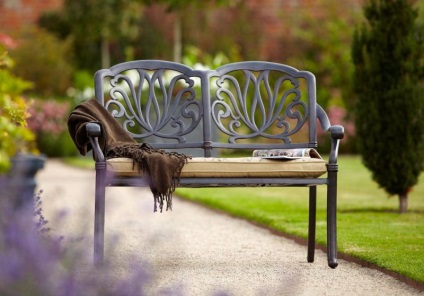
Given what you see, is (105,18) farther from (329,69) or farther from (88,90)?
(329,69)

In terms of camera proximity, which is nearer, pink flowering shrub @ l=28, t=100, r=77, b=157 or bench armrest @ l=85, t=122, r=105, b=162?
bench armrest @ l=85, t=122, r=105, b=162

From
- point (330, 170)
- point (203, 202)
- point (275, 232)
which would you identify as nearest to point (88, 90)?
point (203, 202)

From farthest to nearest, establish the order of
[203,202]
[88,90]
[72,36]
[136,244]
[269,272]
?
[72,36], [88,90], [203,202], [136,244], [269,272]

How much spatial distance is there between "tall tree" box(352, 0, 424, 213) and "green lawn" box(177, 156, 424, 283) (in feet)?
1.34

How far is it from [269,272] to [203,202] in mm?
4589

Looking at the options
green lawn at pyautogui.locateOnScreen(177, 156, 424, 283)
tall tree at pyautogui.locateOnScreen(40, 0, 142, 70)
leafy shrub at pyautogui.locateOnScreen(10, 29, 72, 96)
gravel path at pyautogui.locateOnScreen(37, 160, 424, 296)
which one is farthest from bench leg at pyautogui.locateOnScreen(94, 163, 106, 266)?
leafy shrub at pyautogui.locateOnScreen(10, 29, 72, 96)

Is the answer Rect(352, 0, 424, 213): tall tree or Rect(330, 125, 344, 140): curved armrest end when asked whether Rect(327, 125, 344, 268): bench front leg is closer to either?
Rect(330, 125, 344, 140): curved armrest end

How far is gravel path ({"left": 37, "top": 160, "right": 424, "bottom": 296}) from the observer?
14.6 feet

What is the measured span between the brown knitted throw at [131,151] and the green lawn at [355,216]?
4.16ft

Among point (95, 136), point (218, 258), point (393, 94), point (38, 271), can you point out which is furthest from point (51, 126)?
point (38, 271)

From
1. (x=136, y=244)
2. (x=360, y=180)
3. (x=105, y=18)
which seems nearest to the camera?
(x=136, y=244)

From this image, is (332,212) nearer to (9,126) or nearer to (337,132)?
(337,132)

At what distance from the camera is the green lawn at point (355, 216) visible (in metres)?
5.80

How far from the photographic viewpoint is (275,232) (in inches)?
287
